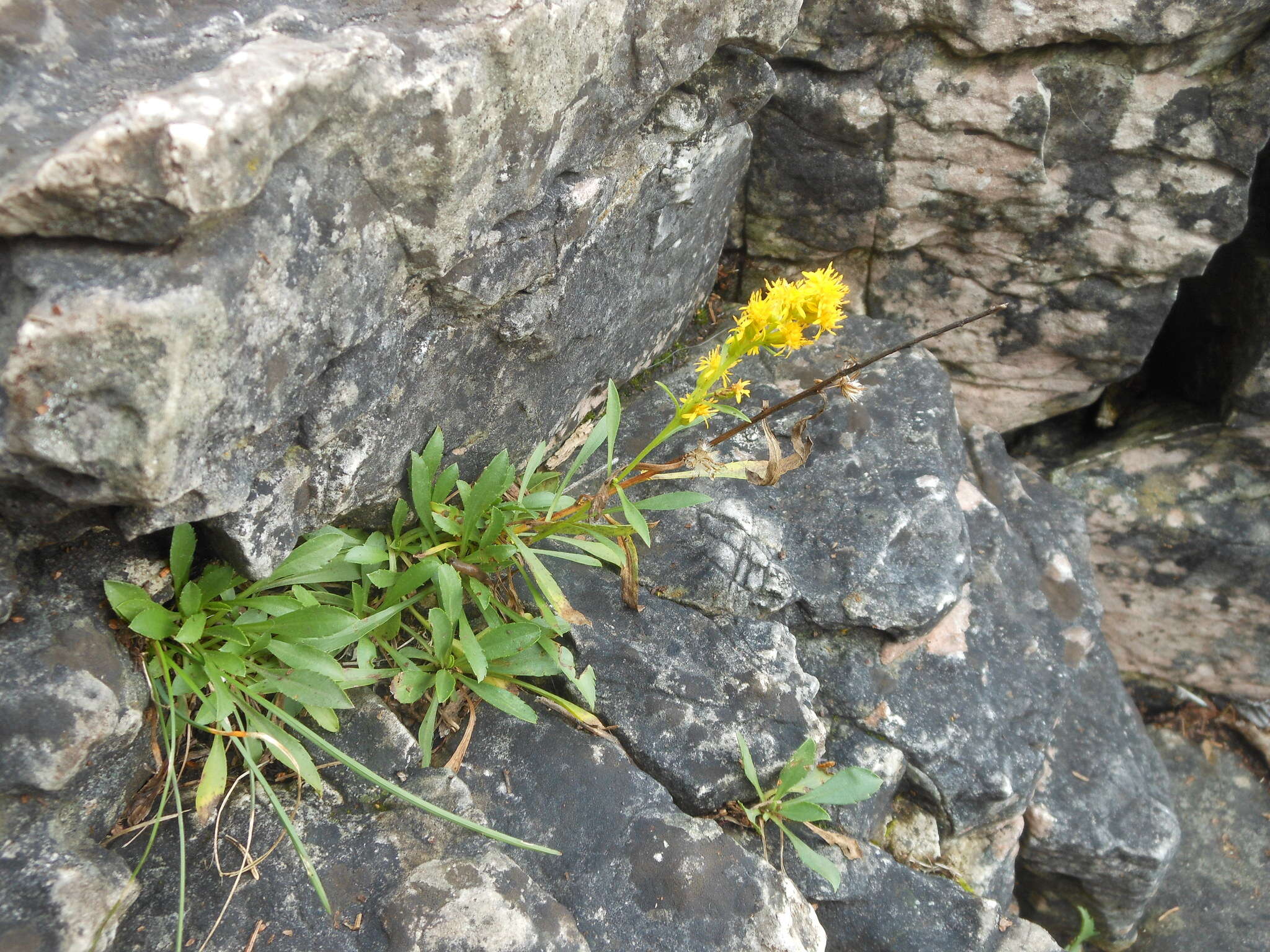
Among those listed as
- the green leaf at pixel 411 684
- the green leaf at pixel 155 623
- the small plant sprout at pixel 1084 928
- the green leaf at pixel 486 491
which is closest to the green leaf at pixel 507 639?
the green leaf at pixel 411 684

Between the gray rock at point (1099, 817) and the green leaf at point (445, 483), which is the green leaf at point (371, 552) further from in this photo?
the gray rock at point (1099, 817)

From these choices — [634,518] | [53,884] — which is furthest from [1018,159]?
[53,884]

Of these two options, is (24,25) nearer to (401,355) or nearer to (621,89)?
(401,355)

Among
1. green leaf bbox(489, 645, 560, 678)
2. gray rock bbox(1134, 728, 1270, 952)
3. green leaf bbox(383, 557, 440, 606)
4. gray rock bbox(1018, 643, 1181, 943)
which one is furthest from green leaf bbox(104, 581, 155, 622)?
gray rock bbox(1134, 728, 1270, 952)

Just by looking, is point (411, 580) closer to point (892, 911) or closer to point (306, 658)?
point (306, 658)

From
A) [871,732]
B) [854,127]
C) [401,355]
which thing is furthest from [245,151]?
[854,127]

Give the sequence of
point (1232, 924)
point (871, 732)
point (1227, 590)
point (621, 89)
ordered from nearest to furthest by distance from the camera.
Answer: point (621, 89) → point (871, 732) → point (1232, 924) → point (1227, 590)
